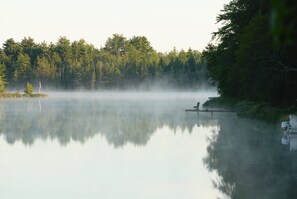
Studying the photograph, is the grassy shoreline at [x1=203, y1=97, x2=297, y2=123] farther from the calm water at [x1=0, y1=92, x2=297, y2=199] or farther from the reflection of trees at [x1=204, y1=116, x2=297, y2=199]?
the reflection of trees at [x1=204, y1=116, x2=297, y2=199]

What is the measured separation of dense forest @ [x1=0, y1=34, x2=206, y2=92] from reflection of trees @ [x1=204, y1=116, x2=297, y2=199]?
400ft

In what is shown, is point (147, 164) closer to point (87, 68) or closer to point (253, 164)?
point (253, 164)

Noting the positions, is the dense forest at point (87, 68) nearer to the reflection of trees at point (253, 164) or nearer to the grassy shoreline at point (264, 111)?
the grassy shoreline at point (264, 111)

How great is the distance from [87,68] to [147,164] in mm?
144443

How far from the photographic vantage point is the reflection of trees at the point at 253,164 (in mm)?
13398

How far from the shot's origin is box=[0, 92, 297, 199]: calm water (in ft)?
45.7

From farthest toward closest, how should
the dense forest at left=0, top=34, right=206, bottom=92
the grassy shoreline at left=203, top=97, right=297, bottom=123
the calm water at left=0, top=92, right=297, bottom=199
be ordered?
1. the dense forest at left=0, top=34, right=206, bottom=92
2. the grassy shoreline at left=203, top=97, right=297, bottom=123
3. the calm water at left=0, top=92, right=297, bottom=199

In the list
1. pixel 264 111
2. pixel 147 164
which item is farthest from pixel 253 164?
pixel 264 111

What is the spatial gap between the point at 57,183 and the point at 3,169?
3850mm

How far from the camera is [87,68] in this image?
161 meters

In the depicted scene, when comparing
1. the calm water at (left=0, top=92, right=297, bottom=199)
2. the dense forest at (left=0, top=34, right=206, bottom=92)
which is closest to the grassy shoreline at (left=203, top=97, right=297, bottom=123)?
the calm water at (left=0, top=92, right=297, bottom=199)

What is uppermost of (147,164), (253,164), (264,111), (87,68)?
(87,68)

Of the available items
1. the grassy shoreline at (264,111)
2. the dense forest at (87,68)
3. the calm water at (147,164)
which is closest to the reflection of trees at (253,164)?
the calm water at (147,164)

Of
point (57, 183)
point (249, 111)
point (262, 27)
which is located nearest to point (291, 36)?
point (57, 183)
